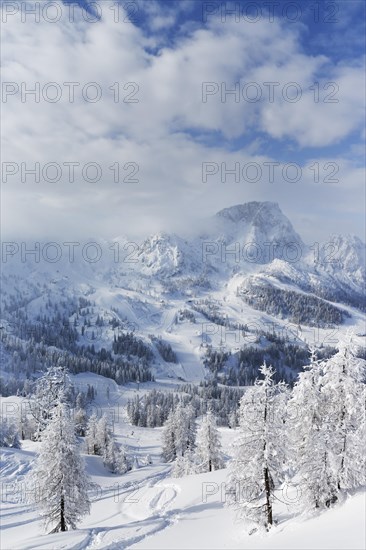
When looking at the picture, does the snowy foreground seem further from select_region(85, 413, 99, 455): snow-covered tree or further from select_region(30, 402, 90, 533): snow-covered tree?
select_region(85, 413, 99, 455): snow-covered tree

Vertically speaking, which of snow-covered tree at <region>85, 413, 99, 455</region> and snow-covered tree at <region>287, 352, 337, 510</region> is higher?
snow-covered tree at <region>287, 352, 337, 510</region>

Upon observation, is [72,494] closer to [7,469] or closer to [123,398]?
[7,469]

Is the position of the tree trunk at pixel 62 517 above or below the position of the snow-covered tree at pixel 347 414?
below

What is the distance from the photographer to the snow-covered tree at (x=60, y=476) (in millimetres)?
36062

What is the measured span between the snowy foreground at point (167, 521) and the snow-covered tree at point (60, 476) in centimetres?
212

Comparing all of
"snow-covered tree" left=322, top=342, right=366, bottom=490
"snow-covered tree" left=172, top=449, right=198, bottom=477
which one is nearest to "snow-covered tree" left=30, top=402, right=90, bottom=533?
"snow-covered tree" left=322, top=342, right=366, bottom=490

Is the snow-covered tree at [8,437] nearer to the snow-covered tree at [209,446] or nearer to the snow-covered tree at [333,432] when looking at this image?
the snow-covered tree at [209,446]

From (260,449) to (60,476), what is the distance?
19.6 m

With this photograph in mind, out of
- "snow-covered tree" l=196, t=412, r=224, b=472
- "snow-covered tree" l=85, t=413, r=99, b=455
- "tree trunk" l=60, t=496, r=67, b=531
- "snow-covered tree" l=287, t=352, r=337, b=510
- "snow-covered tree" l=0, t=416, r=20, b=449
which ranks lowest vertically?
"snow-covered tree" l=85, t=413, r=99, b=455

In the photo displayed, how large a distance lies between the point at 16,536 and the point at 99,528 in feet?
33.2

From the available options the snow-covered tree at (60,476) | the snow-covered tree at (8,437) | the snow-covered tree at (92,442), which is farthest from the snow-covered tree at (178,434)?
the snow-covered tree at (60,476)

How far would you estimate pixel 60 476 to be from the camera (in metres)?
36.1

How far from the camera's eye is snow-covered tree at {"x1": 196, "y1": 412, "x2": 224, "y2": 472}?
64.8 meters

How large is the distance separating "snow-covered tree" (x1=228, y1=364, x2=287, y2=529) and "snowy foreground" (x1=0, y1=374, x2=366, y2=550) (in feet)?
6.00
